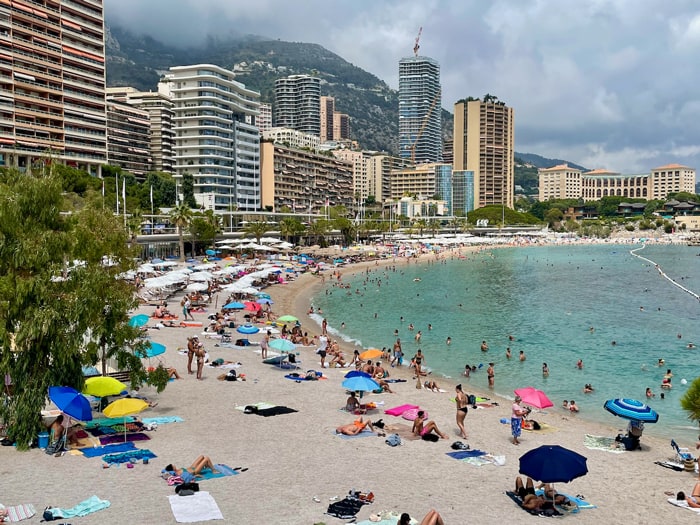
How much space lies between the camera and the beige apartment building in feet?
455

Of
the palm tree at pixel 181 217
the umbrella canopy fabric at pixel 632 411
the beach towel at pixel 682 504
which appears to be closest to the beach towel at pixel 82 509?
the beach towel at pixel 682 504

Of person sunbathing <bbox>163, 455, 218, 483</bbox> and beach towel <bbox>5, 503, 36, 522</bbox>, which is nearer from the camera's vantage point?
beach towel <bbox>5, 503, 36, 522</bbox>

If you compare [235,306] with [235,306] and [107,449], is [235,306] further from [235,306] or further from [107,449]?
[107,449]

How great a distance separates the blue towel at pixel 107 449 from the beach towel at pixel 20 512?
2.96 m

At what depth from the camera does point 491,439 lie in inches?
661

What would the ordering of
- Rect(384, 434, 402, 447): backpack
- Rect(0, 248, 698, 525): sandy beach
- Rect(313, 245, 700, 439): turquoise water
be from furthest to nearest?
Rect(313, 245, 700, 439): turquoise water < Rect(384, 434, 402, 447): backpack < Rect(0, 248, 698, 525): sandy beach

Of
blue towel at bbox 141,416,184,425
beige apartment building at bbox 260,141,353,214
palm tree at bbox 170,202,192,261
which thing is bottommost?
blue towel at bbox 141,416,184,425

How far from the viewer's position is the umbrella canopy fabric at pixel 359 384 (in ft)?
62.0

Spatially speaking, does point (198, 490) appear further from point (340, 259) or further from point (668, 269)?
point (668, 269)

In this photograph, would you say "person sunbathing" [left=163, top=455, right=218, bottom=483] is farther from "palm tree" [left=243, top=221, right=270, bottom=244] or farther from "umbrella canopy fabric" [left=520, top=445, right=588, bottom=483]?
"palm tree" [left=243, top=221, right=270, bottom=244]

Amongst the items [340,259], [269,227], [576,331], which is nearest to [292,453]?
[576,331]

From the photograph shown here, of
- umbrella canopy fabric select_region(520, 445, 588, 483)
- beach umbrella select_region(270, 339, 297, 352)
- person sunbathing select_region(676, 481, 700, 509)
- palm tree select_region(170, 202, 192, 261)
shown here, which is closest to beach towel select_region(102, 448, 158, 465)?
umbrella canopy fabric select_region(520, 445, 588, 483)

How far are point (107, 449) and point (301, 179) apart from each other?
456 ft

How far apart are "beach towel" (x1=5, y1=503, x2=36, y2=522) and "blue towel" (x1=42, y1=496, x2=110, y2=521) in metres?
0.32
